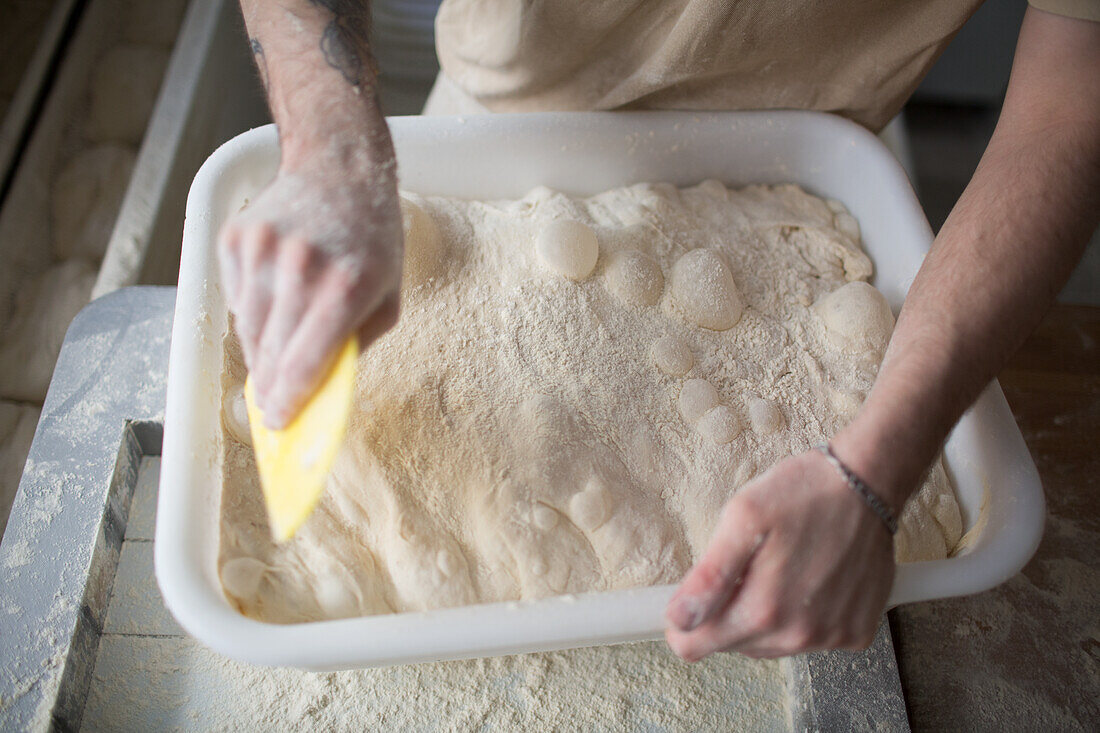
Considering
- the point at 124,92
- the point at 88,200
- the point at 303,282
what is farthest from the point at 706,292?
the point at 124,92

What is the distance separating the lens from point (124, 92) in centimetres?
161

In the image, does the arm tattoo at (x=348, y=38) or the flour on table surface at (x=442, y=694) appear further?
the flour on table surface at (x=442, y=694)

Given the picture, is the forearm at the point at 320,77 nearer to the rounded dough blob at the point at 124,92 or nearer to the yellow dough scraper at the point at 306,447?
the yellow dough scraper at the point at 306,447

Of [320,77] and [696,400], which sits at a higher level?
[320,77]

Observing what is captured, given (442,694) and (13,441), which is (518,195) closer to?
(442,694)

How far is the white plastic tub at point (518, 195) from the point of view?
614 mm

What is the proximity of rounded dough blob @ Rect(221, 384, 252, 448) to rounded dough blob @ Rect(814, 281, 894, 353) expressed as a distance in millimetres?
578

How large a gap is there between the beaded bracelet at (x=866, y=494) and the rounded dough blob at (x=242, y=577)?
0.47m

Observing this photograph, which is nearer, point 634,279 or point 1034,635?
point 634,279

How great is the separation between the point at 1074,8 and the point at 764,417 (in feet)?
1.61

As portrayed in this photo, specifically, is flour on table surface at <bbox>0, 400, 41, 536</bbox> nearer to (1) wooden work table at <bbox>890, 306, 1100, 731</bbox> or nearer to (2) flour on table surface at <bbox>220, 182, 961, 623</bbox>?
(2) flour on table surface at <bbox>220, 182, 961, 623</bbox>

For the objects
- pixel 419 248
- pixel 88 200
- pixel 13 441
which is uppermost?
pixel 419 248

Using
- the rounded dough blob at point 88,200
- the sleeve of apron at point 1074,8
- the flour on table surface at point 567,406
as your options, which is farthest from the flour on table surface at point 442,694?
the rounded dough blob at point 88,200

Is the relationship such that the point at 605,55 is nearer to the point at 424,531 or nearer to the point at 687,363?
the point at 687,363
